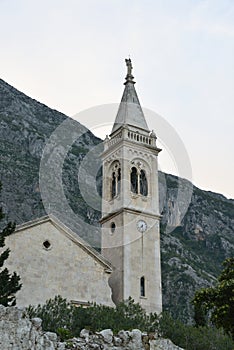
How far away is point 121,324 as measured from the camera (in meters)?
25.0

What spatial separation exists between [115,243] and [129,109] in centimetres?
995

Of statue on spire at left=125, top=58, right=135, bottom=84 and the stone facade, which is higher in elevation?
statue on spire at left=125, top=58, right=135, bottom=84

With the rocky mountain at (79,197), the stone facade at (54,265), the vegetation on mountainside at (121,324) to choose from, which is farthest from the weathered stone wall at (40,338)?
the rocky mountain at (79,197)

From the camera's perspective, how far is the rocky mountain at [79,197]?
8206 cm

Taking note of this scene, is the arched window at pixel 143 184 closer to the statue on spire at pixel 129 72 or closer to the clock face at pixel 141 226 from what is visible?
the clock face at pixel 141 226

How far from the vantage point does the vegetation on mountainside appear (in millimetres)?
24062

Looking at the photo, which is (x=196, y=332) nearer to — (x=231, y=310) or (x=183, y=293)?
(x=231, y=310)

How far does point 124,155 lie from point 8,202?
52.2m

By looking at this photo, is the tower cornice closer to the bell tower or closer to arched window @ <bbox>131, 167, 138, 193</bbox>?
the bell tower

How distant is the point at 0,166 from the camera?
290 feet

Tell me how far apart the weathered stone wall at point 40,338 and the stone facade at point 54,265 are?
35.6 ft

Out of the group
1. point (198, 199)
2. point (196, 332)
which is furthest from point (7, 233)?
point (198, 199)

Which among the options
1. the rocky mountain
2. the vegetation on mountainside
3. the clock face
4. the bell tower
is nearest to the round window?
the vegetation on mountainside

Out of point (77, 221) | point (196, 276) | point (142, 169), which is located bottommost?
point (142, 169)
